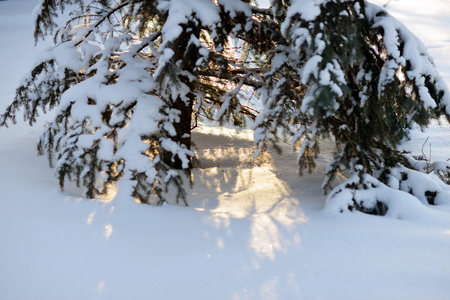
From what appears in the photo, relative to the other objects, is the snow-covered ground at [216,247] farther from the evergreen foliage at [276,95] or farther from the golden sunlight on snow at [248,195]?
the evergreen foliage at [276,95]

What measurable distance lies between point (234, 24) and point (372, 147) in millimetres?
1677

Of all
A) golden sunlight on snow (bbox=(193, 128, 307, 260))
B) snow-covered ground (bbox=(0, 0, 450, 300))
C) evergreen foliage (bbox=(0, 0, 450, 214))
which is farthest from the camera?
evergreen foliage (bbox=(0, 0, 450, 214))

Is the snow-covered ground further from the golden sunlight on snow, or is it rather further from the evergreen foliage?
the evergreen foliage

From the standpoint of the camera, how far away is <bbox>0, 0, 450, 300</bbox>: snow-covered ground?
2125 mm

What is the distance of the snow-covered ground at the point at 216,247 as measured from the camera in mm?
2125

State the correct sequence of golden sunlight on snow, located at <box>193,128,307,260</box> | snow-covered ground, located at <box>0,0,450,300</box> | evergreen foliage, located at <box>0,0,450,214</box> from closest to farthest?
snow-covered ground, located at <box>0,0,450,300</box> < golden sunlight on snow, located at <box>193,128,307,260</box> < evergreen foliage, located at <box>0,0,450,214</box>

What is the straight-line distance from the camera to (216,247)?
8.23 feet

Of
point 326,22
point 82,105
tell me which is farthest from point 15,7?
point 326,22

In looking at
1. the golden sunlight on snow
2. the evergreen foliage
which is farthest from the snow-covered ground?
the evergreen foliage

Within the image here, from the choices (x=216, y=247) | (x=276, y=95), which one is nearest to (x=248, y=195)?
(x=276, y=95)

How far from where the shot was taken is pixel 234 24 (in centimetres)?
359

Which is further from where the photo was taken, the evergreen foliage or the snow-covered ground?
the evergreen foliage

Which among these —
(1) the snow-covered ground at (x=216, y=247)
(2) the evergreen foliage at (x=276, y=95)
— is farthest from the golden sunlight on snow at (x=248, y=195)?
(2) the evergreen foliage at (x=276, y=95)

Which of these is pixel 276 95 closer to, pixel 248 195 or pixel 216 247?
pixel 248 195
